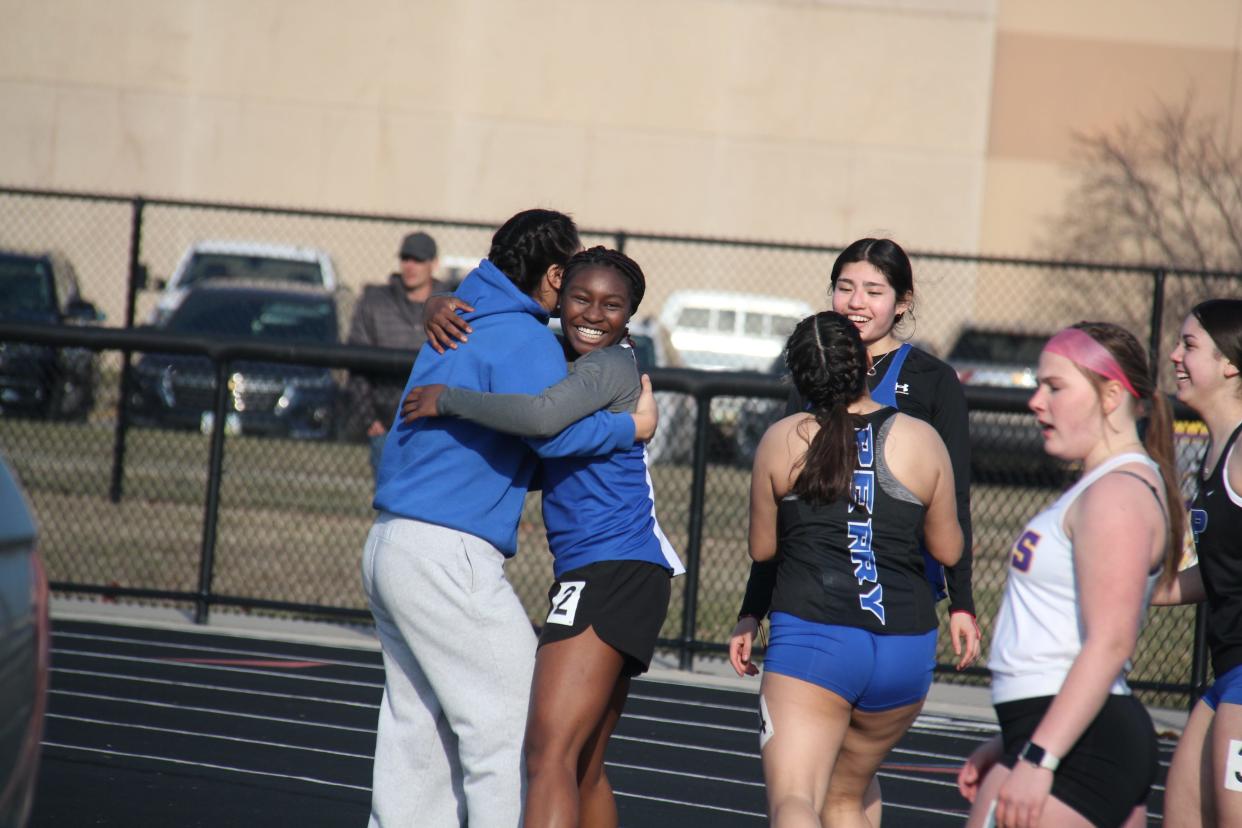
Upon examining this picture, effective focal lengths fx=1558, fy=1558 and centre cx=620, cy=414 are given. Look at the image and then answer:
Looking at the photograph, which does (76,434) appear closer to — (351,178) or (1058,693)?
(1058,693)

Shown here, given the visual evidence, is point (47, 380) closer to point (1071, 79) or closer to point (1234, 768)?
point (1234, 768)

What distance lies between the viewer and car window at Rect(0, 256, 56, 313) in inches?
645

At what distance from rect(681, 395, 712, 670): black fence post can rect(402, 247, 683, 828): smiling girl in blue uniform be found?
13.7ft

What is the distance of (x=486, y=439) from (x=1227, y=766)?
2.18m

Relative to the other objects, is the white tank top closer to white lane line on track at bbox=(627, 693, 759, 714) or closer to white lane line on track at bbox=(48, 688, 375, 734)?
white lane line on track at bbox=(48, 688, 375, 734)

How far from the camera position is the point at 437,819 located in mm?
4465

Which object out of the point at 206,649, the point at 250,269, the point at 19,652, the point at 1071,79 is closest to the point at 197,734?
the point at 206,649

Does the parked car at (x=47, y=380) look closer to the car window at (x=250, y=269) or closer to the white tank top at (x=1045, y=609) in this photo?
the car window at (x=250, y=269)

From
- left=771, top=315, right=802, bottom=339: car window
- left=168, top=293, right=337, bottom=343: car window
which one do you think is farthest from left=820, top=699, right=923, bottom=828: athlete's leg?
left=771, top=315, right=802, bottom=339: car window

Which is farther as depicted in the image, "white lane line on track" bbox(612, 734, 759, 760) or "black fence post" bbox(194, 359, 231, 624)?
"black fence post" bbox(194, 359, 231, 624)

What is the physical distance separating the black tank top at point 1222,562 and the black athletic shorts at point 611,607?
1.55 m

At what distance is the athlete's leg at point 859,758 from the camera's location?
14.0 ft

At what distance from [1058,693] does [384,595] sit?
6.20 ft

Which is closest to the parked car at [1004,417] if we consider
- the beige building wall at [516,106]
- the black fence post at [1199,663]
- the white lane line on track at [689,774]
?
the black fence post at [1199,663]
